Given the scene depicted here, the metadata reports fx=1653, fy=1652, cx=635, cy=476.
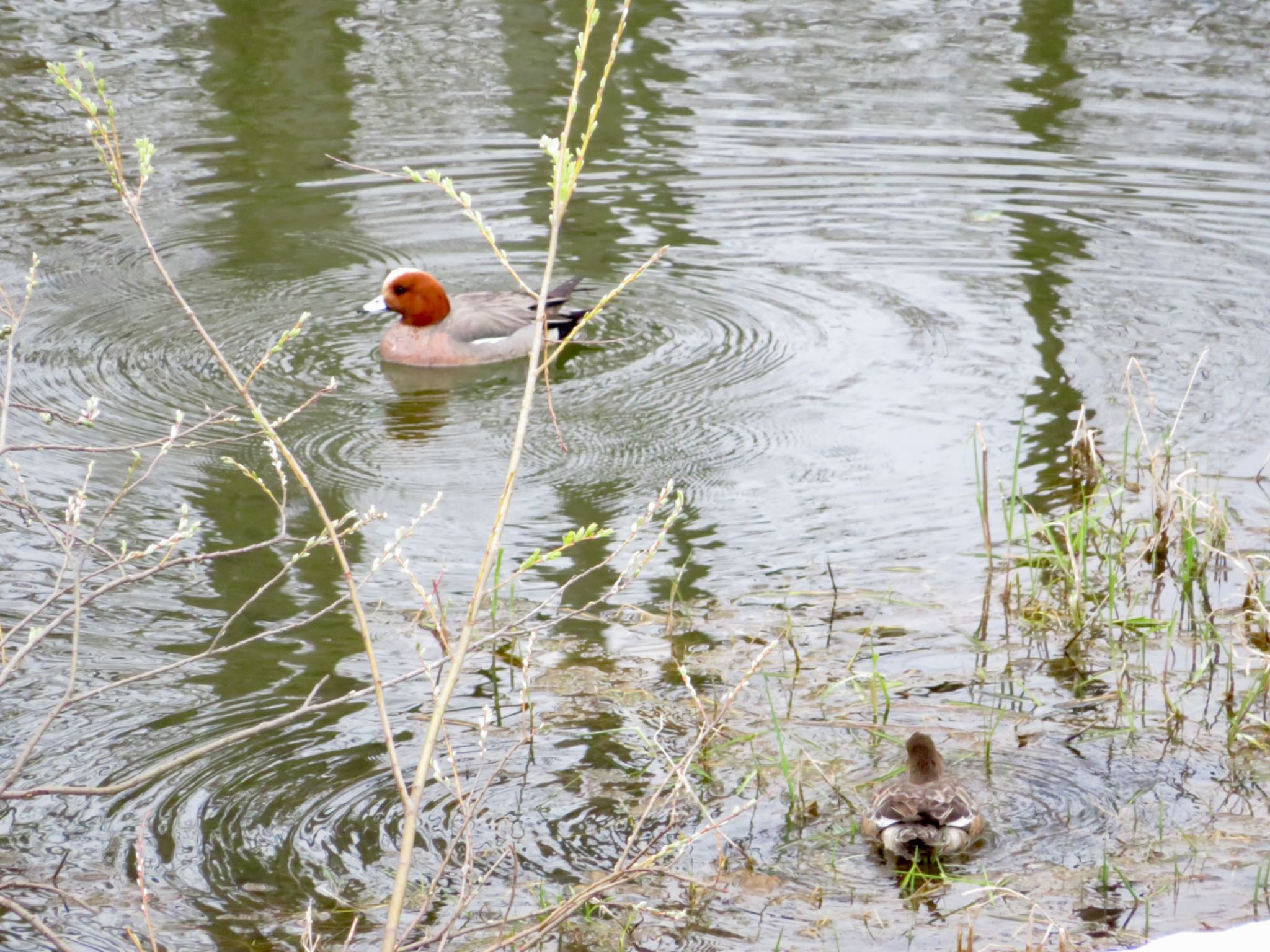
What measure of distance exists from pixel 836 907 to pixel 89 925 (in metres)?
2.00

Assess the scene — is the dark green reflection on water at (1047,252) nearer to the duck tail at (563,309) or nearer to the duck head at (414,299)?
the duck tail at (563,309)

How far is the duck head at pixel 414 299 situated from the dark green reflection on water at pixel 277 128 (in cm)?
105

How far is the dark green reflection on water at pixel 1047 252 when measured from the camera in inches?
302

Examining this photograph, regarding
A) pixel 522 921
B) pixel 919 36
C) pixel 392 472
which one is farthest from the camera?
pixel 919 36

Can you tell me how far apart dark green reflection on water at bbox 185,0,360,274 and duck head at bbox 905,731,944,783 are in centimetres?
644

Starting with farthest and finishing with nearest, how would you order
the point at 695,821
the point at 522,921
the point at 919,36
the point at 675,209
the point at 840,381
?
the point at 919,36 → the point at 675,209 → the point at 840,381 → the point at 695,821 → the point at 522,921

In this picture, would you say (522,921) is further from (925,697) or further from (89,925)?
(925,697)

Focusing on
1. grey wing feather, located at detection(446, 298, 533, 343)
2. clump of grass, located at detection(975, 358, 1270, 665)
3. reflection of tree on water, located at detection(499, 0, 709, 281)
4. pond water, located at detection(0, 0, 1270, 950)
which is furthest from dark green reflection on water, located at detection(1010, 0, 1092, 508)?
grey wing feather, located at detection(446, 298, 533, 343)

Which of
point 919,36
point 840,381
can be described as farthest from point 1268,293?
point 919,36

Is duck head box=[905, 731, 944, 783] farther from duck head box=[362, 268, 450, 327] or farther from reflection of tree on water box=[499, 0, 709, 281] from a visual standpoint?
reflection of tree on water box=[499, 0, 709, 281]

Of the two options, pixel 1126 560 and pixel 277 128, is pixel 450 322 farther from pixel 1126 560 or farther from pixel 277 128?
pixel 1126 560

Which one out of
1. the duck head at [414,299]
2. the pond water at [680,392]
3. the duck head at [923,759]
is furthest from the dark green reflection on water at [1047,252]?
the duck head at [414,299]

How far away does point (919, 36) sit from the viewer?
14.7 m

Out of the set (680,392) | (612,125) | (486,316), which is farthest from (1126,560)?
(612,125)
